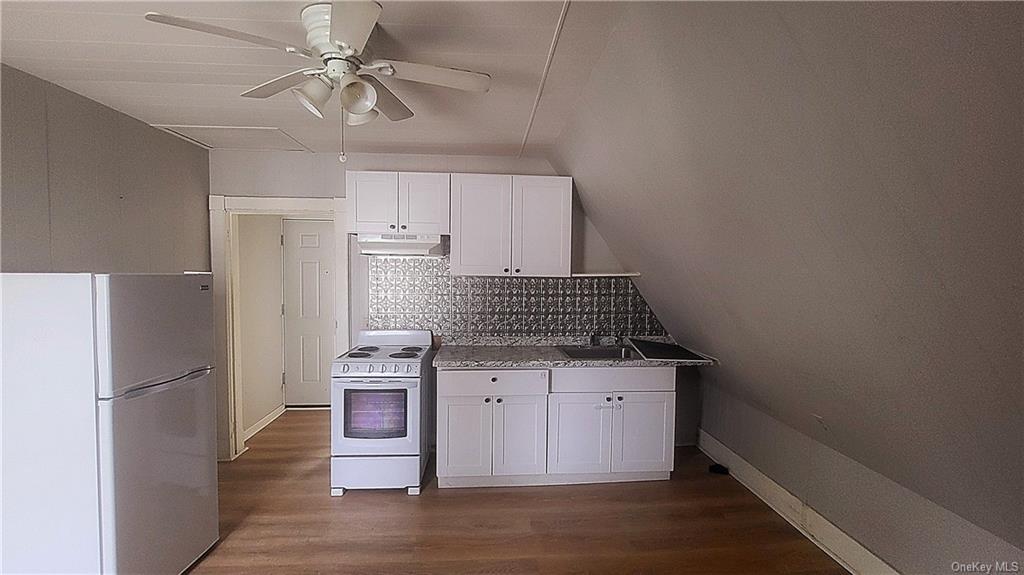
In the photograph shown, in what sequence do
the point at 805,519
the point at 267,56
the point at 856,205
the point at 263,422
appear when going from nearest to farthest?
the point at 856,205 < the point at 267,56 < the point at 805,519 < the point at 263,422

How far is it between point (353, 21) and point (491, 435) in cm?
270

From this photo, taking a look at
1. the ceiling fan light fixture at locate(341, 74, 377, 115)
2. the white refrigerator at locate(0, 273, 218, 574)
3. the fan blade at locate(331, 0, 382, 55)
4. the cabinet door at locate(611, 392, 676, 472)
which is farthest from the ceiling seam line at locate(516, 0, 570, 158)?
the white refrigerator at locate(0, 273, 218, 574)

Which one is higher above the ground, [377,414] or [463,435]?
[377,414]

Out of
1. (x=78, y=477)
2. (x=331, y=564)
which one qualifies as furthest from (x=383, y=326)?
(x=78, y=477)

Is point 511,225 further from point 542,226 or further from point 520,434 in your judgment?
point 520,434

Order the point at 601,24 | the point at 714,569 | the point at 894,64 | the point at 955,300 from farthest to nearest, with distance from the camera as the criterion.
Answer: the point at 714,569, the point at 601,24, the point at 955,300, the point at 894,64

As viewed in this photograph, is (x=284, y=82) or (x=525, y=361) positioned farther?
(x=525, y=361)

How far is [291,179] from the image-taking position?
13.0 feet

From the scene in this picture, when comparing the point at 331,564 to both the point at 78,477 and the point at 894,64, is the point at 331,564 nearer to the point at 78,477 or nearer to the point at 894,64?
the point at 78,477

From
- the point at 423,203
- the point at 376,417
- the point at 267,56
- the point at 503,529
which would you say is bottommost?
the point at 503,529

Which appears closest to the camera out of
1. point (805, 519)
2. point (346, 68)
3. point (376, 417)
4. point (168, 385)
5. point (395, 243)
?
point (346, 68)

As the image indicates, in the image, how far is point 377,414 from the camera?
133 inches

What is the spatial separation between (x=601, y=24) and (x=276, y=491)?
348 centimetres

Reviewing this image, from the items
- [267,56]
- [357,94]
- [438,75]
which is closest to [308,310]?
[267,56]
